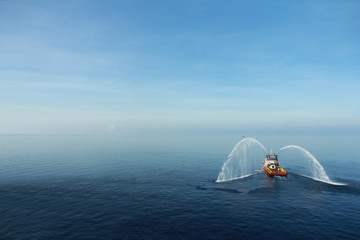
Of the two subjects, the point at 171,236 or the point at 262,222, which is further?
the point at 262,222

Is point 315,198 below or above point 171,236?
above

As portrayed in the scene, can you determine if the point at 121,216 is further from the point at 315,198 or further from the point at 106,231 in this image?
the point at 315,198

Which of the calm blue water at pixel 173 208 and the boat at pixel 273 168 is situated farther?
the boat at pixel 273 168

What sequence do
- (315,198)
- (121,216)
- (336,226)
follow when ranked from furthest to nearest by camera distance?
(315,198) → (121,216) → (336,226)

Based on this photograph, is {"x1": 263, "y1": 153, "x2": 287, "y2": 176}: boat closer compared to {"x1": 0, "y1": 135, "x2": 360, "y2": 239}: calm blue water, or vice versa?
{"x1": 0, "y1": 135, "x2": 360, "y2": 239}: calm blue water

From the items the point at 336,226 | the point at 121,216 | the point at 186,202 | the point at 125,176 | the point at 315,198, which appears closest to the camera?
the point at 336,226

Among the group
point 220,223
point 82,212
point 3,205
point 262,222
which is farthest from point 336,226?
point 3,205

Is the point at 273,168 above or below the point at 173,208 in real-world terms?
above

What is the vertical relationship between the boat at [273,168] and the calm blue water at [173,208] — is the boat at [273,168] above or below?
above

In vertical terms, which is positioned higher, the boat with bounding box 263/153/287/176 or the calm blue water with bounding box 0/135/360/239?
the boat with bounding box 263/153/287/176

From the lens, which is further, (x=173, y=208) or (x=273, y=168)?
(x=273, y=168)

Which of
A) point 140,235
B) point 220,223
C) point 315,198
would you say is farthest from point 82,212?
point 315,198
